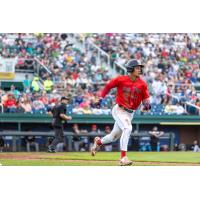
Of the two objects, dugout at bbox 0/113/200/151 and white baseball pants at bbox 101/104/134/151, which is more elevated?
white baseball pants at bbox 101/104/134/151

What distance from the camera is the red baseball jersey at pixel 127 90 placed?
12.4 m

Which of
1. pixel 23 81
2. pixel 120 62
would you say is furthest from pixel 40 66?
pixel 120 62

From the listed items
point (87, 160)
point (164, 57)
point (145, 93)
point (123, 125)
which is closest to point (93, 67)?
point (164, 57)

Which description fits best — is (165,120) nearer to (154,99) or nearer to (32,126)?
(154,99)

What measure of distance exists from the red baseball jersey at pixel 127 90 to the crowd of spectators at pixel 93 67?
11.3 metres

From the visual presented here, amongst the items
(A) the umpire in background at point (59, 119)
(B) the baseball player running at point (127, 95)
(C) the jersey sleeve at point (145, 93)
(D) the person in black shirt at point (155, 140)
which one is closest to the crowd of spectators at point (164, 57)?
(D) the person in black shirt at point (155, 140)

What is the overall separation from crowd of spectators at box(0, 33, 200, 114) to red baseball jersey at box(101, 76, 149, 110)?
1126 centimetres

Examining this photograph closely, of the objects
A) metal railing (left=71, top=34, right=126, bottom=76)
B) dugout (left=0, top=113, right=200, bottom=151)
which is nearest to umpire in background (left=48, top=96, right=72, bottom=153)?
dugout (left=0, top=113, right=200, bottom=151)

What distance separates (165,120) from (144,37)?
5728mm

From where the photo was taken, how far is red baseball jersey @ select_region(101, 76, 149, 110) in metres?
12.4

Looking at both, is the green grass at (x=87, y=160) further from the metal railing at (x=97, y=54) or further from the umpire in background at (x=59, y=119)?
the metal railing at (x=97, y=54)

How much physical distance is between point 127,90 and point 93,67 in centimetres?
1417

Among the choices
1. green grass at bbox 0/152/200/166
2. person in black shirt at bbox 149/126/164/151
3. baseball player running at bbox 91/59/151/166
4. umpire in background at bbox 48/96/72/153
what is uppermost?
baseball player running at bbox 91/59/151/166

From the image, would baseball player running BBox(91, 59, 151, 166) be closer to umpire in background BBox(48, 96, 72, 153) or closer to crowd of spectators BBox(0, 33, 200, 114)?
umpire in background BBox(48, 96, 72, 153)
